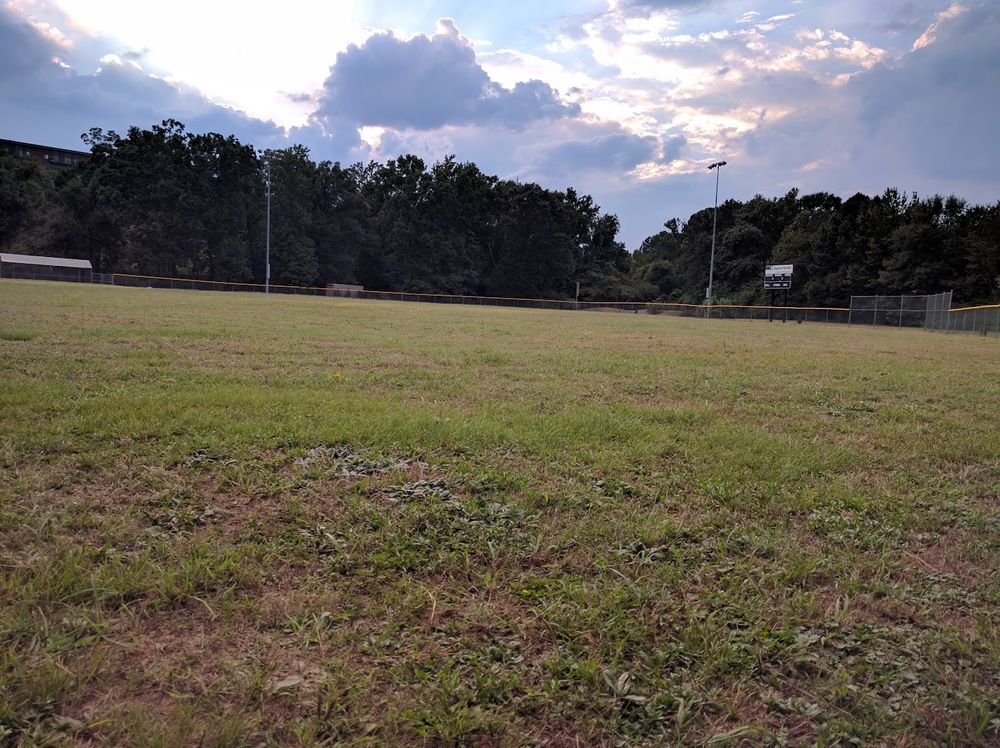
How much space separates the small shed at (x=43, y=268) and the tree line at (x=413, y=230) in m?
4.73

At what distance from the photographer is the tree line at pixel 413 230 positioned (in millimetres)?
54406

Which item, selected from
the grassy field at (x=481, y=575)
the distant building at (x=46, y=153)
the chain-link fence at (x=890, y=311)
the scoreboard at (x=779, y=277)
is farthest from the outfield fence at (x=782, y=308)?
the distant building at (x=46, y=153)

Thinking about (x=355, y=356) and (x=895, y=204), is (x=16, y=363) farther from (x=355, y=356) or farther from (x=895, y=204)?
(x=895, y=204)

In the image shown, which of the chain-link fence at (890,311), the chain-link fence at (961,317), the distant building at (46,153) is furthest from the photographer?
the distant building at (46,153)

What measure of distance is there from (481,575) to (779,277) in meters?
46.6

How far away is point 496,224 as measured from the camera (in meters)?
78.2

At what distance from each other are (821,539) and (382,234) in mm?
72529

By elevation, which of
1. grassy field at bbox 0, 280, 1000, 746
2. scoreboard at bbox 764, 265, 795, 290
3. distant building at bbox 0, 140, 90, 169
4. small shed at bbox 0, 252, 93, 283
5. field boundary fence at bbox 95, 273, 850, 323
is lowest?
grassy field at bbox 0, 280, 1000, 746

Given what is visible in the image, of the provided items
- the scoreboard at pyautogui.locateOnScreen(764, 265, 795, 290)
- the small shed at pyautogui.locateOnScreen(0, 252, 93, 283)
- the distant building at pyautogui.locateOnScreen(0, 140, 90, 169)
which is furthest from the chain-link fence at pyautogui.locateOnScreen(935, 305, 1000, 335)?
the distant building at pyautogui.locateOnScreen(0, 140, 90, 169)

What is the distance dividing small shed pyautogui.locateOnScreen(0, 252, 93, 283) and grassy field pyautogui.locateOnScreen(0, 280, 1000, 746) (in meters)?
60.5

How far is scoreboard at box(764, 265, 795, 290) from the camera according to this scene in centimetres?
4332

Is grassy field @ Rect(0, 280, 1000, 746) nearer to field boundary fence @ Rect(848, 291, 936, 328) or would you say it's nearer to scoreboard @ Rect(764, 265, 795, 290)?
field boundary fence @ Rect(848, 291, 936, 328)

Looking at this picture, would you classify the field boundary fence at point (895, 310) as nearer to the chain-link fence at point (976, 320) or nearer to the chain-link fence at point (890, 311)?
the chain-link fence at point (890, 311)

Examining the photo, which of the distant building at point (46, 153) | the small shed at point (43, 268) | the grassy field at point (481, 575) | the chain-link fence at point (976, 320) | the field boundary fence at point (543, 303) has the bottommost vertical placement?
the grassy field at point (481, 575)
